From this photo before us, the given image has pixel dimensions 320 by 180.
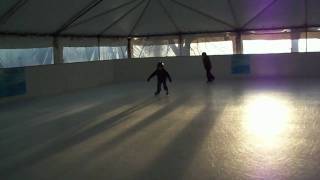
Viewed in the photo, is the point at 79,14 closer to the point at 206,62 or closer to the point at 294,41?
the point at 206,62

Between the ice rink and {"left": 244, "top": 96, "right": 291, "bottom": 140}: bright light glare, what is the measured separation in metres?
0.02

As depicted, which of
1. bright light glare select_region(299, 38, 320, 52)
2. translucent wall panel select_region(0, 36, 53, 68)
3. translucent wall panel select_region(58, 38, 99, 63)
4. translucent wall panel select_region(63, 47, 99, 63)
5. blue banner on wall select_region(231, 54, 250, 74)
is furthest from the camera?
blue banner on wall select_region(231, 54, 250, 74)

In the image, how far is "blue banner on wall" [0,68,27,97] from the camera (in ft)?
49.0

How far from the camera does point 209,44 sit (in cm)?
2317

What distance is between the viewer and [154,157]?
253 inches

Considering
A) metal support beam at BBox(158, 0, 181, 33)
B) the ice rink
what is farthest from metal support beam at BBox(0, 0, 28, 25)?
metal support beam at BBox(158, 0, 181, 33)

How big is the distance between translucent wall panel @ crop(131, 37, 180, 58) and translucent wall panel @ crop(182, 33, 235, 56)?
62 centimetres

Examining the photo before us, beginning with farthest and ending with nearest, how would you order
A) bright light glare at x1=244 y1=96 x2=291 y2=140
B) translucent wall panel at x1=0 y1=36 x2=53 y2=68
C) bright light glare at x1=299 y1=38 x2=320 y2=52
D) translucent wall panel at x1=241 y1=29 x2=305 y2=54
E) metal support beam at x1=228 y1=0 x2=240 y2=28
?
translucent wall panel at x1=241 y1=29 x2=305 y2=54 → bright light glare at x1=299 y1=38 x2=320 y2=52 → metal support beam at x1=228 y1=0 x2=240 y2=28 → translucent wall panel at x1=0 y1=36 x2=53 y2=68 → bright light glare at x1=244 y1=96 x2=291 y2=140

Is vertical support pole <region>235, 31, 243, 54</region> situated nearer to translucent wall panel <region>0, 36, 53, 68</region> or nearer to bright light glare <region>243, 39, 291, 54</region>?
→ bright light glare <region>243, 39, 291, 54</region>

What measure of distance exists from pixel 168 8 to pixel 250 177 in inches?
638

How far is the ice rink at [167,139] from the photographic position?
5.68 meters

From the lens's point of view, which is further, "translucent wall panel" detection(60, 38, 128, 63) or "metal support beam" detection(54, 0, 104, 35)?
"translucent wall panel" detection(60, 38, 128, 63)

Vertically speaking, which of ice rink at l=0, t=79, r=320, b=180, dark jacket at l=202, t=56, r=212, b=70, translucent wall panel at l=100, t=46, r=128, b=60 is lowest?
ice rink at l=0, t=79, r=320, b=180

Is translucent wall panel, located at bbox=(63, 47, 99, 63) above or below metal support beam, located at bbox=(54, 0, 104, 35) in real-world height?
below
